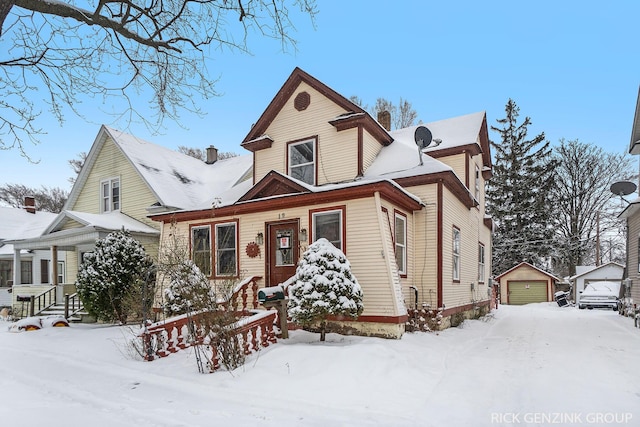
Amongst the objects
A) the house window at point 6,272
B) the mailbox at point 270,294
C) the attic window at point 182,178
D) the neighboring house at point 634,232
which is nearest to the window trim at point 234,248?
the mailbox at point 270,294

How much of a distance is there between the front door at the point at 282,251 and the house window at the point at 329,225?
584 millimetres

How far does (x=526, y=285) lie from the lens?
29.3m

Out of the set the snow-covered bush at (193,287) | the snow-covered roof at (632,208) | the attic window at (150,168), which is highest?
the attic window at (150,168)

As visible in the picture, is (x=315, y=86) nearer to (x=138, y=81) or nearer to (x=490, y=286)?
(x=138, y=81)

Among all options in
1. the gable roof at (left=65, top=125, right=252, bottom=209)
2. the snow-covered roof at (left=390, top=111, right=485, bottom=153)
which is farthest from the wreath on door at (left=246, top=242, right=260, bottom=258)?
the snow-covered roof at (left=390, top=111, right=485, bottom=153)

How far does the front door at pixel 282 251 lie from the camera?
10414mm

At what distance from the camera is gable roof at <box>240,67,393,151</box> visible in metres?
12.1

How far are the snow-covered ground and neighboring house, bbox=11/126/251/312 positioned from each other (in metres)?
6.85

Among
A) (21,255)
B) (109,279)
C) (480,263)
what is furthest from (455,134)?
(21,255)

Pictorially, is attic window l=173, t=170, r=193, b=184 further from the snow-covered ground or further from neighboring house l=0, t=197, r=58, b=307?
the snow-covered ground

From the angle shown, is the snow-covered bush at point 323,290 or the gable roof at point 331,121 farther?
the gable roof at point 331,121

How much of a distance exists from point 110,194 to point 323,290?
13.6 metres

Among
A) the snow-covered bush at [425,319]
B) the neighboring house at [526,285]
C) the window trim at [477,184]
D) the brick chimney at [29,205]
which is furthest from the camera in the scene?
the neighboring house at [526,285]

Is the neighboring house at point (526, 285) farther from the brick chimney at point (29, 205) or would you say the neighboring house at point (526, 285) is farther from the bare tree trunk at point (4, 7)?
the brick chimney at point (29, 205)
